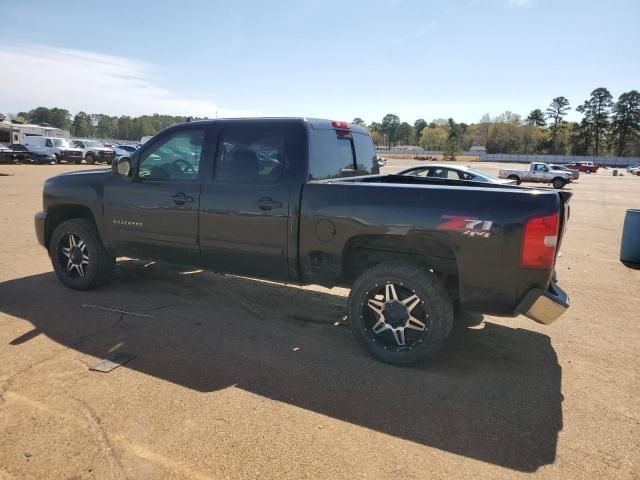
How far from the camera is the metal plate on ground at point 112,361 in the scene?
3.49m

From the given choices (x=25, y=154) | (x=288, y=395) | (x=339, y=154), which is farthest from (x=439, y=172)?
(x=25, y=154)

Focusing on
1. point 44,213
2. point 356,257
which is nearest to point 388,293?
point 356,257

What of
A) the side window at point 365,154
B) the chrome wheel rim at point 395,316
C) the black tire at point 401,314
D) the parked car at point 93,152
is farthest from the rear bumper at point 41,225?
the parked car at point 93,152

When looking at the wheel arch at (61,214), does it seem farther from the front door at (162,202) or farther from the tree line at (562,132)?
the tree line at (562,132)

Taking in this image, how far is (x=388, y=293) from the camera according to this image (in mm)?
3680

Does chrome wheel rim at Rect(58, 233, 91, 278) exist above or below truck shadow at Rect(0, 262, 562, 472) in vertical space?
above

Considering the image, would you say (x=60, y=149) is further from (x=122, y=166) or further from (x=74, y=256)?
(x=122, y=166)

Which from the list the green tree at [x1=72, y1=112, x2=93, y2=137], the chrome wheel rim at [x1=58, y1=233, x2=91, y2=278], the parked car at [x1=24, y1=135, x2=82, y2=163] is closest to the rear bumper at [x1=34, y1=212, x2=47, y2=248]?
the chrome wheel rim at [x1=58, y1=233, x2=91, y2=278]

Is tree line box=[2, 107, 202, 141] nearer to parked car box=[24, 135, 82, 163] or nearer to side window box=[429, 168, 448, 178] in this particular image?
parked car box=[24, 135, 82, 163]

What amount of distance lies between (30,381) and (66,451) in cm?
100

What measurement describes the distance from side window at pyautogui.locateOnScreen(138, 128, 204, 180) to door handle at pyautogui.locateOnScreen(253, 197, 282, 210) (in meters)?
0.87

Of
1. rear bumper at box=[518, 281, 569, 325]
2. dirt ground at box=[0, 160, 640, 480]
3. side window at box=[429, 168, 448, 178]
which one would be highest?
side window at box=[429, 168, 448, 178]

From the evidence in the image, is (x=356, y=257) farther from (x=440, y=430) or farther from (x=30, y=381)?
(x=30, y=381)

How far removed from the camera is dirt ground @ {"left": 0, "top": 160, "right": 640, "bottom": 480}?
2523mm
